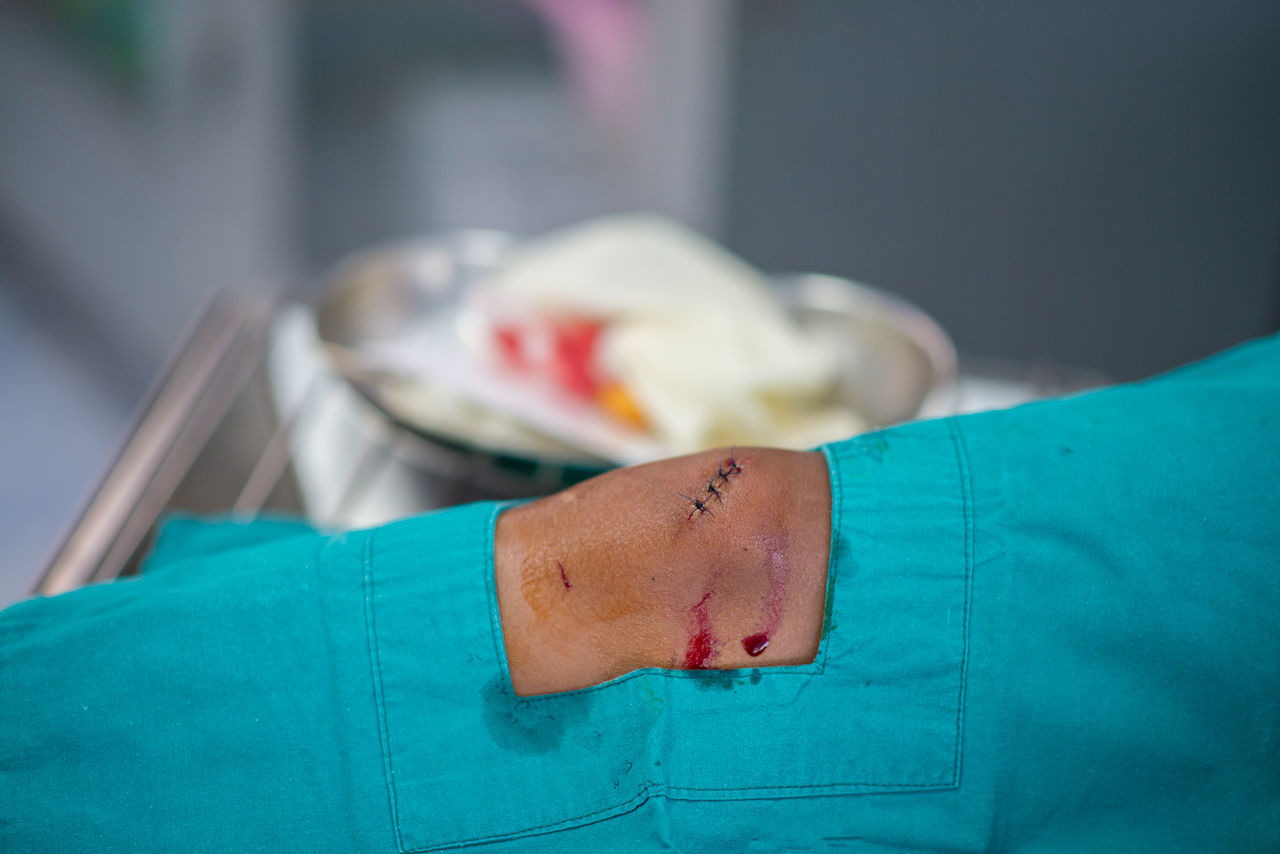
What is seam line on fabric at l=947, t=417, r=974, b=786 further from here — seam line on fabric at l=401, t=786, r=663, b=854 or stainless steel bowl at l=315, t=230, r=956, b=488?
stainless steel bowl at l=315, t=230, r=956, b=488

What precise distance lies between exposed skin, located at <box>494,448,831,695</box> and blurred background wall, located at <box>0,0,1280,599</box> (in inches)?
40.3

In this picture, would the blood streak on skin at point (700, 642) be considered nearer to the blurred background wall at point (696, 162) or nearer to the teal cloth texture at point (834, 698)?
the teal cloth texture at point (834, 698)

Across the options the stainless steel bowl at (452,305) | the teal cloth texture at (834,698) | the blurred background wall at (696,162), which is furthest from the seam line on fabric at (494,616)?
the blurred background wall at (696,162)

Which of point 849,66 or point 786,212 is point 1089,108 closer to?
point 849,66

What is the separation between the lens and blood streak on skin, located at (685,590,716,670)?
37 centimetres

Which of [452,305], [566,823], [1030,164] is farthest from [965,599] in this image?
[1030,164]

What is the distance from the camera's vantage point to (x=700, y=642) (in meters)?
0.37

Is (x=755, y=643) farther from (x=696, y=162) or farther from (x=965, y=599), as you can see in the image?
(x=696, y=162)

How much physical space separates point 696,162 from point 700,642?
1451 mm

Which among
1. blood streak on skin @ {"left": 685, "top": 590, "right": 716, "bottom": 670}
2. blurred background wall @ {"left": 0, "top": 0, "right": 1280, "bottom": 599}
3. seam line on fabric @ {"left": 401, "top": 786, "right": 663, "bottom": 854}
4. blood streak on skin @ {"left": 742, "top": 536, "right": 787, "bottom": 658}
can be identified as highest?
blood streak on skin @ {"left": 742, "top": 536, "right": 787, "bottom": 658}

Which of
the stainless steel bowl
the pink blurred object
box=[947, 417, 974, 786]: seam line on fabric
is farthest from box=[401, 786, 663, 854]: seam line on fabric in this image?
the pink blurred object

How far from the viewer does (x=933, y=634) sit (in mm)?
370

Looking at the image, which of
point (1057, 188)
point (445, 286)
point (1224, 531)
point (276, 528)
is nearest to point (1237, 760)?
point (1224, 531)

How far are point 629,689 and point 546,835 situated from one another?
0.19ft
